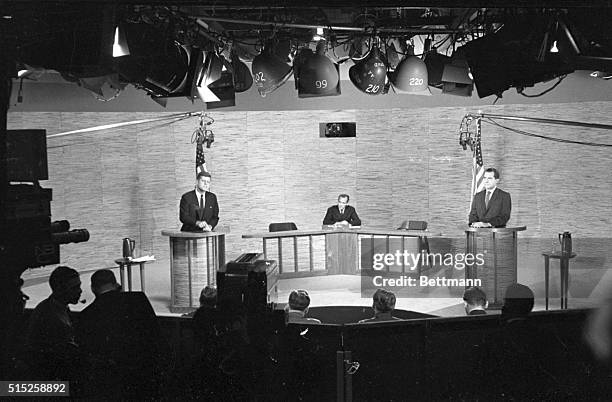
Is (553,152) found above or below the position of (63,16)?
below

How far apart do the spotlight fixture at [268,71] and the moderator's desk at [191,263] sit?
2.51 feet

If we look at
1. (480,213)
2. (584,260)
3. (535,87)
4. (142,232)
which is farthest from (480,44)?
(142,232)

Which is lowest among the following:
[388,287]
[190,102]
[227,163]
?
[388,287]

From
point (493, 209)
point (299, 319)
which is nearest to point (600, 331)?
point (493, 209)

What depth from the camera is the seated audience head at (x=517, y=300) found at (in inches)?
153

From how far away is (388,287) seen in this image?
3.92 meters

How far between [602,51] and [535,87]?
347mm

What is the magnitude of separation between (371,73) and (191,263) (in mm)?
1305

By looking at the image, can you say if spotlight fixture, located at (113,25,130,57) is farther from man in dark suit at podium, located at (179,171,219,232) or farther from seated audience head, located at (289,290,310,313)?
seated audience head, located at (289,290,310,313)

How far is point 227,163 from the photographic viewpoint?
3873 millimetres

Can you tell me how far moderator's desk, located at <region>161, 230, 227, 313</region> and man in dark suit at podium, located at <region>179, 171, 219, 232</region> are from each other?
5 centimetres

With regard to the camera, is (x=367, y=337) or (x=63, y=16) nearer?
(x=63, y=16)

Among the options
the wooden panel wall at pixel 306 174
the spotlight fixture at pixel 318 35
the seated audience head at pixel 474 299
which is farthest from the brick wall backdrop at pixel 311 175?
the spotlight fixture at pixel 318 35

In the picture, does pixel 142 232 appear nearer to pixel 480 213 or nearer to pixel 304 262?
pixel 304 262
